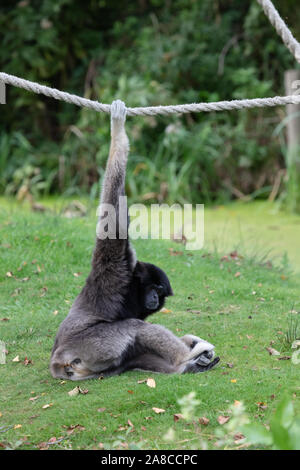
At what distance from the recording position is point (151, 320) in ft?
20.6

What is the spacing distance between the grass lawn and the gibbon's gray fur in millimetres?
130

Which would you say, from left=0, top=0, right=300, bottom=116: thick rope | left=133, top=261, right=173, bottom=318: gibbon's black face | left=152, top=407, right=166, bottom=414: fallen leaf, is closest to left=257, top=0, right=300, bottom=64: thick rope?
left=0, top=0, right=300, bottom=116: thick rope

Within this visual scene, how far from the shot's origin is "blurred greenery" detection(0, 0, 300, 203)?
12938 millimetres

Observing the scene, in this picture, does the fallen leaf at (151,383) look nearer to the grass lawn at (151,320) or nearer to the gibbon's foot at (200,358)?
the grass lawn at (151,320)

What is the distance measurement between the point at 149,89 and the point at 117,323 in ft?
30.6

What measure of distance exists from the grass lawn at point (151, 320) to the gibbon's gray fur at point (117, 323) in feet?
0.43

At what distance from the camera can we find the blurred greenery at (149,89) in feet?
42.4

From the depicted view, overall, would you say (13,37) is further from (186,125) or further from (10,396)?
(10,396)

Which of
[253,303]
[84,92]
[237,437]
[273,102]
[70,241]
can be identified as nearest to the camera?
[237,437]

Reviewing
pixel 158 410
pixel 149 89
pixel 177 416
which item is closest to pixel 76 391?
pixel 158 410

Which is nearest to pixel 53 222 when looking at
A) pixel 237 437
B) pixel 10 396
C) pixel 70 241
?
pixel 70 241

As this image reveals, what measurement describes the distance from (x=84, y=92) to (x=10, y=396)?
1133 centimetres

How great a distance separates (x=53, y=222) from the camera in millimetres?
8852

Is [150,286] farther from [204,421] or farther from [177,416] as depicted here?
[204,421]
